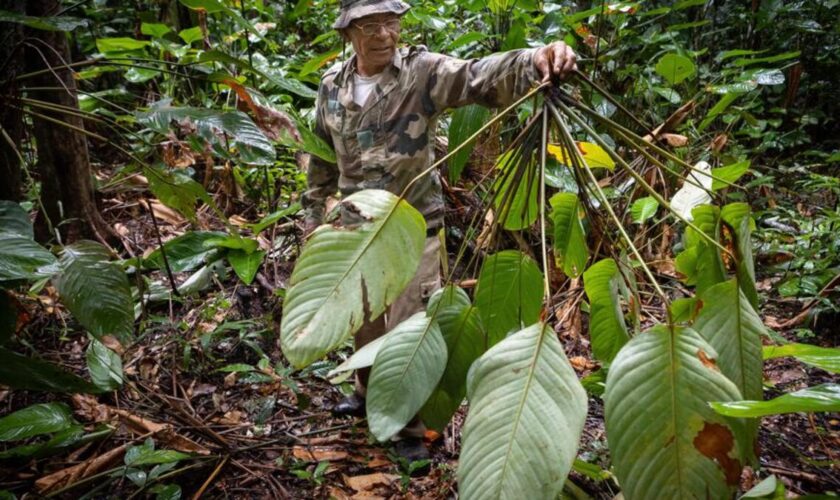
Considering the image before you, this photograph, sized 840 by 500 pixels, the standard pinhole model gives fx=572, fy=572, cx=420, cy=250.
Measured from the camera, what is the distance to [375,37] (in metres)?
1.83

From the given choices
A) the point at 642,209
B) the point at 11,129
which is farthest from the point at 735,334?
the point at 11,129

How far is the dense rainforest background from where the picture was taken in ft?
1.81

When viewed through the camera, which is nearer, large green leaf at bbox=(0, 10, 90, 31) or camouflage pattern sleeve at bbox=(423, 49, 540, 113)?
large green leaf at bbox=(0, 10, 90, 31)

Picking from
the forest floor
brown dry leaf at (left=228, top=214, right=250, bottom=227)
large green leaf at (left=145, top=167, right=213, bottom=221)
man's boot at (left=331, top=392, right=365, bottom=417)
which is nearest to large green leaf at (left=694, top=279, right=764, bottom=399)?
the forest floor

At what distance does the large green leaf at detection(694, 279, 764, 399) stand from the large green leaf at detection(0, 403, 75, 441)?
1412 mm

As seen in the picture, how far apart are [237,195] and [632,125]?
2040 mm

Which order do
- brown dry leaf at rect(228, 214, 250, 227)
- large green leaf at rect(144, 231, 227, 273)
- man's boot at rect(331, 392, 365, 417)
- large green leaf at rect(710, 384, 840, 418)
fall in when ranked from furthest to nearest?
brown dry leaf at rect(228, 214, 250, 227)
man's boot at rect(331, 392, 365, 417)
large green leaf at rect(144, 231, 227, 273)
large green leaf at rect(710, 384, 840, 418)

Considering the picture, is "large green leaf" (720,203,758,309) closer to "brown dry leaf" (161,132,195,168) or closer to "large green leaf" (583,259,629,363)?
"large green leaf" (583,259,629,363)

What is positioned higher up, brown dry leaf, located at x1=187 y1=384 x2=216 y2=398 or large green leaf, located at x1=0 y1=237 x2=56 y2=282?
large green leaf, located at x1=0 y1=237 x2=56 y2=282

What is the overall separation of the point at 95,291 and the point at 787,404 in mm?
1070

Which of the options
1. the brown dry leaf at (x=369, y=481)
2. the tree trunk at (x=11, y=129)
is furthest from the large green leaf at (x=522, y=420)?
the tree trunk at (x=11, y=129)

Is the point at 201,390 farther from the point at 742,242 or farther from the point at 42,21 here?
the point at 742,242

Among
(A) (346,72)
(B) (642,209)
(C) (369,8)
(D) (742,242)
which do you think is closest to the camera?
(D) (742,242)

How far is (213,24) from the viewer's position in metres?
3.48
